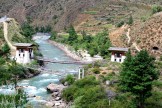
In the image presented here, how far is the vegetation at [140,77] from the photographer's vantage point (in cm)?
4088

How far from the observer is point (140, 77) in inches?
1622

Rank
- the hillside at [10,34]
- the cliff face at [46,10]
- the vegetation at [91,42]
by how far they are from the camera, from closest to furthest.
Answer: the vegetation at [91,42], the hillside at [10,34], the cliff face at [46,10]

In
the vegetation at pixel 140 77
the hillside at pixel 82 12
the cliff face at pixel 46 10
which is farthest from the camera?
the cliff face at pixel 46 10

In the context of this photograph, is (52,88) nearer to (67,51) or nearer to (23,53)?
(23,53)

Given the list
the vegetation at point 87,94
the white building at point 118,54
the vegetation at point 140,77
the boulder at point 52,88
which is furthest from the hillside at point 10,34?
the vegetation at point 140,77

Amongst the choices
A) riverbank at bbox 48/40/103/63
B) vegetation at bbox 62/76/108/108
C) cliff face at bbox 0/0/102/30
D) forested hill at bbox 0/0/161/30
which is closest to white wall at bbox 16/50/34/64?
riverbank at bbox 48/40/103/63

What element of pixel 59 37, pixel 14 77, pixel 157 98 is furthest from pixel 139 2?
pixel 157 98

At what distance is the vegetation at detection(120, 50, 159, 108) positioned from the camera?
4088cm

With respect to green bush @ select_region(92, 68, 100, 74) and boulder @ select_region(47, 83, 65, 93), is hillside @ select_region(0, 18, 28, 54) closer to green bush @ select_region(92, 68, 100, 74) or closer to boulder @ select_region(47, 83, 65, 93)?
boulder @ select_region(47, 83, 65, 93)

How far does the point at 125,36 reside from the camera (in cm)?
8775

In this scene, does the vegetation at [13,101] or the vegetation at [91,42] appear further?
the vegetation at [91,42]

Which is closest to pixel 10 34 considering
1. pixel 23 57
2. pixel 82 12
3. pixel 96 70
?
pixel 23 57

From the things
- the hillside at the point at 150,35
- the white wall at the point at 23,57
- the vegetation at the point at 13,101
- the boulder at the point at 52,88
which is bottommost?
the boulder at the point at 52,88

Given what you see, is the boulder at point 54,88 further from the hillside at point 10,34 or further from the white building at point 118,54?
the hillside at point 10,34
